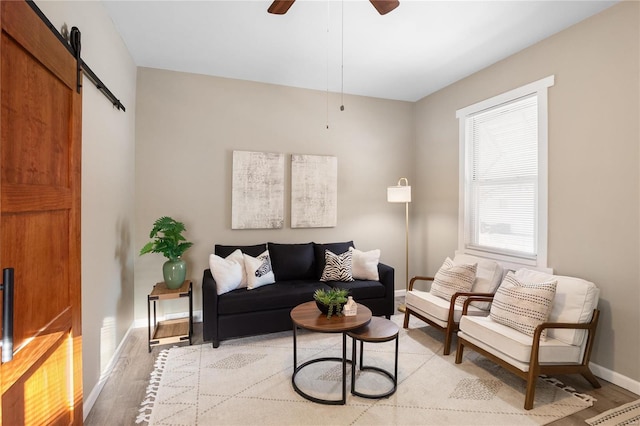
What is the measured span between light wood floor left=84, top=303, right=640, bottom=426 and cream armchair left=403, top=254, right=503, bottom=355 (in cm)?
85

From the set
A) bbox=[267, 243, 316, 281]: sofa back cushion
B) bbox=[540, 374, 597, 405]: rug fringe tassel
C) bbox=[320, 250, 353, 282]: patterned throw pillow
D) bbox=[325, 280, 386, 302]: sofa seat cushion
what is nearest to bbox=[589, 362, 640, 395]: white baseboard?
bbox=[540, 374, 597, 405]: rug fringe tassel

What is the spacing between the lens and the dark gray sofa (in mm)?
3201

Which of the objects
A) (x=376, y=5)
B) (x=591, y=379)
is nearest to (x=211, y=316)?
(x=376, y=5)

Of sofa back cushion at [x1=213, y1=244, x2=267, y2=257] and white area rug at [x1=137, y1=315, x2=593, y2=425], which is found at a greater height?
sofa back cushion at [x1=213, y1=244, x2=267, y2=257]

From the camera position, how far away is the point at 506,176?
3639 mm

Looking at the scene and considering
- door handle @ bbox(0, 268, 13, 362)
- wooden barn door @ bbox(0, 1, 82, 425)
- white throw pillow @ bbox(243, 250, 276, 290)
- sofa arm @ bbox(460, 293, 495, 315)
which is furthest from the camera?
white throw pillow @ bbox(243, 250, 276, 290)

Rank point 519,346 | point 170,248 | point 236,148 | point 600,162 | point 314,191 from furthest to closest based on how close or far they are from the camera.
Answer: point 314,191, point 236,148, point 170,248, point 600,162, point 519,346

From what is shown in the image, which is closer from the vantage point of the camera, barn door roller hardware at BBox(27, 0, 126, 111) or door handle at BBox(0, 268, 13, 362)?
door handle at BBox(0, 268, 13, 362)

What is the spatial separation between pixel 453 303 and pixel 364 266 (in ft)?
3.86

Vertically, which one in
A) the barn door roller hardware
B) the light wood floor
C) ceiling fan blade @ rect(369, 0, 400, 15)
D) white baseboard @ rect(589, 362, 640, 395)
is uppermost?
ceiling fan blade @ rect(369, 0, 400, 15)

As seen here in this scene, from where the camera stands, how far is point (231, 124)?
4.09 meters

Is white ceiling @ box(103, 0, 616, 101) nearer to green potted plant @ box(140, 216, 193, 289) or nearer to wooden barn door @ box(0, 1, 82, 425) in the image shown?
wooden barn door @ box(0, 1, 82, 425)

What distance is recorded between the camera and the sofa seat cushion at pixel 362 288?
3742mm

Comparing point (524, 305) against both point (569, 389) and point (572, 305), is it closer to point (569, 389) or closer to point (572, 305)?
point (572, 305)
